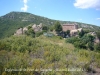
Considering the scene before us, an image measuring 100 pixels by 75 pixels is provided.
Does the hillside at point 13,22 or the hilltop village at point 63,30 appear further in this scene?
the hillside at point 13,22

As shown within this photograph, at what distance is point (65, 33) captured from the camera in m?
34.1

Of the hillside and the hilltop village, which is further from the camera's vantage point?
the hillside

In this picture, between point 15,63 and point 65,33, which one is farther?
point 65,33

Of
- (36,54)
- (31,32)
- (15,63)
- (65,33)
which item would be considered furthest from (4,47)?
(65,33)

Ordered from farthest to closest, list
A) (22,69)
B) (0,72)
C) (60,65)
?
(60,65) → (22,69) → (0,72)

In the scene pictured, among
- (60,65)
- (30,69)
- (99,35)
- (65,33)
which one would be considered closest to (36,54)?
(60,65)

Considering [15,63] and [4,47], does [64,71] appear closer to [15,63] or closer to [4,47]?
[15,63]

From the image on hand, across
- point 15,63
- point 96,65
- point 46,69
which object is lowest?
point 96,65

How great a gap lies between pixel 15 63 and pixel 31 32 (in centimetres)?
2297

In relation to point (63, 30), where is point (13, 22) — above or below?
above

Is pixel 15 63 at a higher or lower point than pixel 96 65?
higher

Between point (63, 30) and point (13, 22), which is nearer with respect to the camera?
point (63, 30)

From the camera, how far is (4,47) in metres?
11.2

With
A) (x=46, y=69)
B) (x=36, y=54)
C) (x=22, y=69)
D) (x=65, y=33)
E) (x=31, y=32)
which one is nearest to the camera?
(x=22, y=69)
